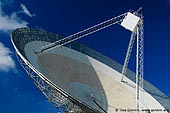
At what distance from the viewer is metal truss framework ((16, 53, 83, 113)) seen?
50.2 metres

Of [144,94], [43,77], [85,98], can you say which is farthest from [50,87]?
[144,94]

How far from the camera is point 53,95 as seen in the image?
2055 inches

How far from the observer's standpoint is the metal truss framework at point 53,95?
50231 millimetres

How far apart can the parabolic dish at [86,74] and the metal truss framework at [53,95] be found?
39.5 inches

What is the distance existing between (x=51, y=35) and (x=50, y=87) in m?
12.6

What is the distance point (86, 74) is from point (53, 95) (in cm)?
847

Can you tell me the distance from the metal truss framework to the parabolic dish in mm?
1004

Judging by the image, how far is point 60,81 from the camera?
177ft

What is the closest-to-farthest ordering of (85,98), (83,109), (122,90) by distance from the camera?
(83,109) → (85,98) → (122,90)

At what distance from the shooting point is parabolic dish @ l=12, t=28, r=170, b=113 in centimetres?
5365

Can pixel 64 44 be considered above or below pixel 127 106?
above

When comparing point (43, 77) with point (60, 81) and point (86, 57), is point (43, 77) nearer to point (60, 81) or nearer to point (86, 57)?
point (60, 81)

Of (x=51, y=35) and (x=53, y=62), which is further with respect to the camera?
(x=51, y=35)

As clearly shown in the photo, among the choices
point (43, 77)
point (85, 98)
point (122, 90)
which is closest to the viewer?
point (43, 77)
